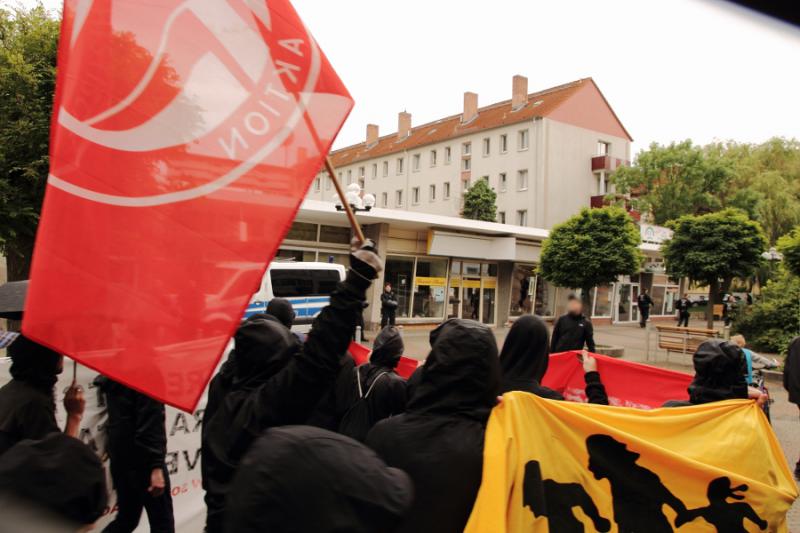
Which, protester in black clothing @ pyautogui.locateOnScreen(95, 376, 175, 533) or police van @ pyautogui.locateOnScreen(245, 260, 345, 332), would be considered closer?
protester in black clothing @ pyautogui.locateOnScreen(95, 376, 175, 533)

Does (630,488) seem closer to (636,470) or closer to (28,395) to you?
(636,470)

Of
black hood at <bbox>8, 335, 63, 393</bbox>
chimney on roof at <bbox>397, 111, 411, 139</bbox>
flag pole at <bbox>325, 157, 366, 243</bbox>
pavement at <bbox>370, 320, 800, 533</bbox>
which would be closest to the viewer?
flag pole at <bbox>325, 157, 366, 243</bbox>

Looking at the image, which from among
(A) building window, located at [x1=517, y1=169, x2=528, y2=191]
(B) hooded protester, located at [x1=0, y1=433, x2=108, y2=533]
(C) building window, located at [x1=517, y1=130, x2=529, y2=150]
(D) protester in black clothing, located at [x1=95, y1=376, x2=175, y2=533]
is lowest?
(D) protester in black clothing, located at [x1=95, y1=376, x2=175, y2=533]

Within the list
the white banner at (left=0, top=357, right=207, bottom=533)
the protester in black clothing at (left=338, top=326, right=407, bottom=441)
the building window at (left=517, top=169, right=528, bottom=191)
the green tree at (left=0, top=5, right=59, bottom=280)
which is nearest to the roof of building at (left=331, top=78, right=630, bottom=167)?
the building window at (left=517, top=169, right=528, bottom=191)

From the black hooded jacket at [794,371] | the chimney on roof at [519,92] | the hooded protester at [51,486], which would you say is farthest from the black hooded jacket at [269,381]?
the chimney on roof at [519,92]

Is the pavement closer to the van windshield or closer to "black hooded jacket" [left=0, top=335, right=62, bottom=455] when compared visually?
the van windshield

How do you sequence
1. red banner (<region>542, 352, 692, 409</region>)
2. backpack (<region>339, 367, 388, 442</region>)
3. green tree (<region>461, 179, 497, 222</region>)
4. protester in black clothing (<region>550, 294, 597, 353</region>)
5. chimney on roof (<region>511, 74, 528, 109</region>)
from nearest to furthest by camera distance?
backpack (<region>339, 367, 388, 442</region>)
red banner (<region>542, 352, 692, 409</region>)
protester in black clothing (<region>550, 294, 597, 353</region>)
green tree (<region>461, 179, 497, 222</region>)
chimney on roof (<region>511, 74, 528, 109</region>)

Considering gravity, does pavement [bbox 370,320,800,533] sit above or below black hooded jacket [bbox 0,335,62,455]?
below

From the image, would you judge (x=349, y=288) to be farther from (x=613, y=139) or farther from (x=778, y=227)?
(x=613, y=139)

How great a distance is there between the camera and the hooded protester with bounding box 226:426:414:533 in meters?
1.20

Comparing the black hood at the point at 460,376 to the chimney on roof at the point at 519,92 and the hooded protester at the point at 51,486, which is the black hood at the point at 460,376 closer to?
the hooded protester at the point at 51,486

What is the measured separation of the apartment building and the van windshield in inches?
763

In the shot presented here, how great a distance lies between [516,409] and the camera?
254 centimetres

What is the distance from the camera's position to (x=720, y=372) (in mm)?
3443
